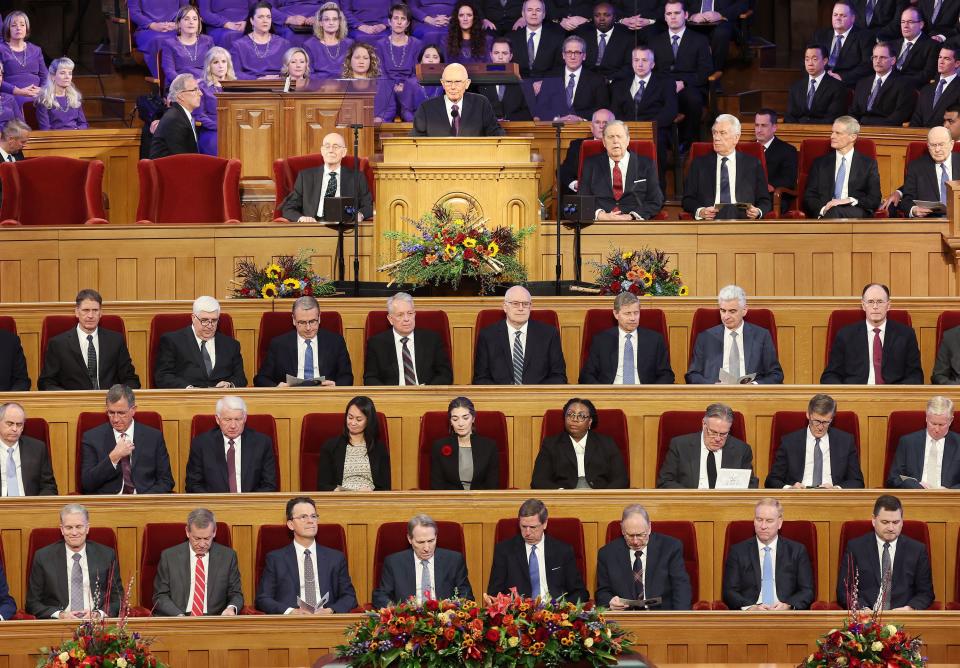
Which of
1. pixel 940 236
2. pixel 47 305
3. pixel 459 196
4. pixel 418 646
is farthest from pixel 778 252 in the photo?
pixel 418 646

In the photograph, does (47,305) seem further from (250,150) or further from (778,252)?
(778,252)

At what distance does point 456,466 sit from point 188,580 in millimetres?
1223

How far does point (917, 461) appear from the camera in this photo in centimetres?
729

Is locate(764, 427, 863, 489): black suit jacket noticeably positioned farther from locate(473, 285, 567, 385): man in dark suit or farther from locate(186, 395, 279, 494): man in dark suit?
locate(186, 395, 279, 494): man in dark suit

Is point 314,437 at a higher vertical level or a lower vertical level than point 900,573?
higher

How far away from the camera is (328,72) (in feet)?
36.8

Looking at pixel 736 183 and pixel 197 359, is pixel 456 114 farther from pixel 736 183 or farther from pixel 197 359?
pixel 197 359

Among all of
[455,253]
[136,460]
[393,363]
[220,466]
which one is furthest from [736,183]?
[136,460]

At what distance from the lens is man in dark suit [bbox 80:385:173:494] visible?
7.20 metres

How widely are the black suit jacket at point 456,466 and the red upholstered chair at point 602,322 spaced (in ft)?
3.29

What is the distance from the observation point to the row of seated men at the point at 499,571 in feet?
21.6

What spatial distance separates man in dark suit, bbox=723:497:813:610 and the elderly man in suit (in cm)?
130

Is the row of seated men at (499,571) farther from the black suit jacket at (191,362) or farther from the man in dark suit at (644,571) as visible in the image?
the black suit jacket at (191,362)

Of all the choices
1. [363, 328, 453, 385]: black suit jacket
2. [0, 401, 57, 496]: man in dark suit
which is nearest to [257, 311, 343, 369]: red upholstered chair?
[363, 328, 453, 385]: black suit jacket
